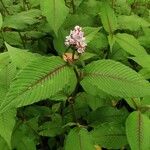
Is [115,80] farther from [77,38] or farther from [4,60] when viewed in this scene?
[4,60]

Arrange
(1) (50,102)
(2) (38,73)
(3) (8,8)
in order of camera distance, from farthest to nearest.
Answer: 1. (3) (8,8)
2. (1) (50,102)
3. (2) (38,73)

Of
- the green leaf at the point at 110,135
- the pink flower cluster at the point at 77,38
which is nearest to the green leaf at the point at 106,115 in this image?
the green leaf at the point at 110,135

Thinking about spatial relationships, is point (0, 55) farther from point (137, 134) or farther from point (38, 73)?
point (137, 134)

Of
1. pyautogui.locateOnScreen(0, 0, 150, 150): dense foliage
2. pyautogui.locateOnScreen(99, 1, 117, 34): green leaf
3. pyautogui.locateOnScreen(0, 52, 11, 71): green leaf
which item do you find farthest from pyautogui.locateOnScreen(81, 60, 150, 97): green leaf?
pyautogui.locateOnScreen(99, 1, 117, 34): green leaf

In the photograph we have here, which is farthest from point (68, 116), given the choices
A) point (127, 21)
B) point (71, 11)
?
point (71, 11)

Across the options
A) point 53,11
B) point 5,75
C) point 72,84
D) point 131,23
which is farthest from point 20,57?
point 131,23

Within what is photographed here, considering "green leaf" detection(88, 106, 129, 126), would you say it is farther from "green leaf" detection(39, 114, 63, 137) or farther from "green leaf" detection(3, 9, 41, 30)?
"green leaf" detection(3, 9, 41, 30)

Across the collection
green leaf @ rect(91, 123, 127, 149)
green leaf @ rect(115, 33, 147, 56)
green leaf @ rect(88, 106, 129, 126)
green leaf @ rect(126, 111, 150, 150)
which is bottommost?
green leaf @ rect(88, 106, 129, 126)
